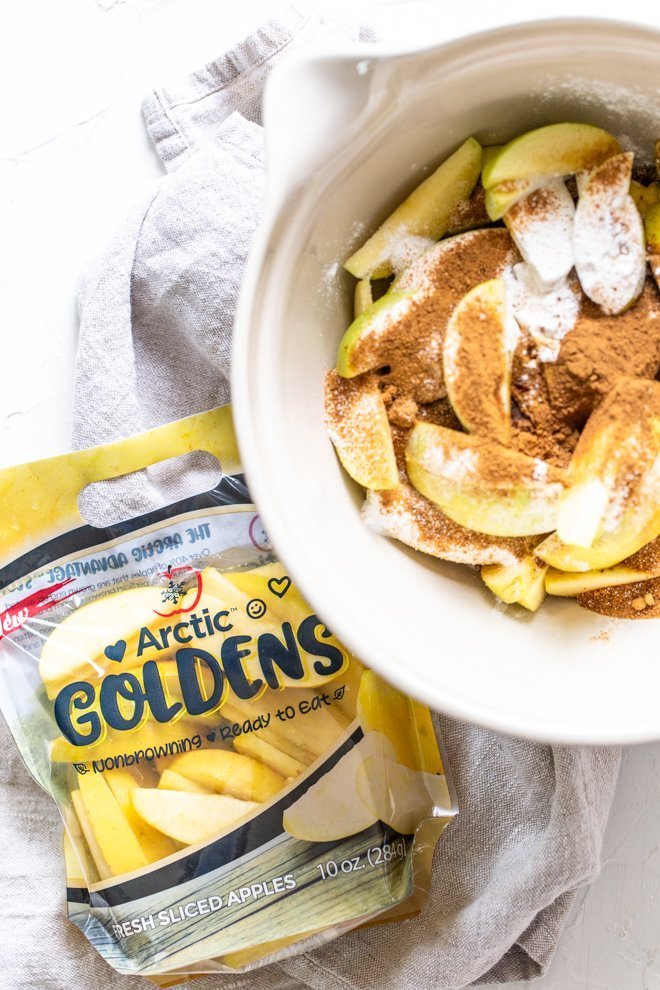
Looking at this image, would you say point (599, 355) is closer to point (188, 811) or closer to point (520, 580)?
point (520, 580)

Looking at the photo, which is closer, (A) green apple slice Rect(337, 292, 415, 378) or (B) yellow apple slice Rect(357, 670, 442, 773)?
(A) green apple slice Rect(337, 292, 415, 378)

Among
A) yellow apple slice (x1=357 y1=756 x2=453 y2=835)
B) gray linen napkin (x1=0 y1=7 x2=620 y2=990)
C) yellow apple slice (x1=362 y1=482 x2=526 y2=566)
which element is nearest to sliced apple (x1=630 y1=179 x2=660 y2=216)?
yellow apple slice (x1=362 y1=482 x2=526 y2=566)

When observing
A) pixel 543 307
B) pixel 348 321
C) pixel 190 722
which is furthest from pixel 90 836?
pixel 543 307

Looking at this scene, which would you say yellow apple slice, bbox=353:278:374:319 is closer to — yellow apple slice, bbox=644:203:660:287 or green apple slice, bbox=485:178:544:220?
green apple slice, bbox=485:178:544:220

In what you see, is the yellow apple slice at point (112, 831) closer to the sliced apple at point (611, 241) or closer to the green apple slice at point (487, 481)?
the green apple slice at point (487, 481)

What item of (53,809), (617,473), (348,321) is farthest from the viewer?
(53,809)

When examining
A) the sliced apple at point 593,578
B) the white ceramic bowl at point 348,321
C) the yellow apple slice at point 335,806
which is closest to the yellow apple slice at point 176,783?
the yellow apple slice at point 335,806

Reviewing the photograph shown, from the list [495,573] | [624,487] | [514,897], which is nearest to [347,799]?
[514,897]
